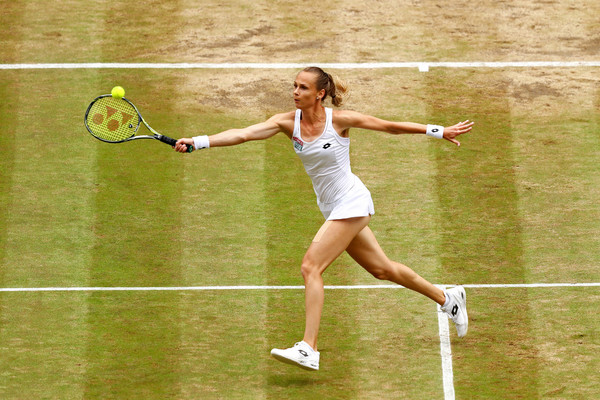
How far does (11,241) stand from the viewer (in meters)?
11.8

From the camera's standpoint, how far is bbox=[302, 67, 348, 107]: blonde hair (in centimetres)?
946

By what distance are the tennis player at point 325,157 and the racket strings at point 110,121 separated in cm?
123

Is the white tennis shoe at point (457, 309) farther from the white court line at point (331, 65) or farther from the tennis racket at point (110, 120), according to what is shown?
the white court line at point (331, 65)

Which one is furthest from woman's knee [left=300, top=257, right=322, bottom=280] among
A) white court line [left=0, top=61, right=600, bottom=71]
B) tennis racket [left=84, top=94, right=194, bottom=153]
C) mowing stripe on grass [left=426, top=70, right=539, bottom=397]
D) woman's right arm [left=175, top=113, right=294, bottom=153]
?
white court line [left=0, top=61, right=600, bottom=71]

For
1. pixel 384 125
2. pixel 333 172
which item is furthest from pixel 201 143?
pixel 384 125

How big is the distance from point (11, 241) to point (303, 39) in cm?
533

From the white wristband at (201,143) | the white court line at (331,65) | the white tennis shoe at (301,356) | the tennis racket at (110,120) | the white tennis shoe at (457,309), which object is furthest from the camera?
the white court line at (331,65)

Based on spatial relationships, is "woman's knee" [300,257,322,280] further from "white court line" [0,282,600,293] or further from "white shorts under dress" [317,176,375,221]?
"white court line" [0,282,600,293]

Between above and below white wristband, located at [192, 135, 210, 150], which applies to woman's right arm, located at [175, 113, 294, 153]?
above

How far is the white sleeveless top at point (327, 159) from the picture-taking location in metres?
9.38

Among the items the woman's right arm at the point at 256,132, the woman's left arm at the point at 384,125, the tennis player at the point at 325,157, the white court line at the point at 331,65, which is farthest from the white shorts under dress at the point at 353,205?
the white court line at the point at 331,65

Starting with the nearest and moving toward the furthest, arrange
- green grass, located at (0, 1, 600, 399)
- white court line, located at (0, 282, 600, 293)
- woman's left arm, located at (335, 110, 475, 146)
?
woman's left arm, located at (335, 110, 475, 146)
green grass, located at (0, 1, 600, 399)
white court line, located at (0, 282, 600, 293)

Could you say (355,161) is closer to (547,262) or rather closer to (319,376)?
(547,262)

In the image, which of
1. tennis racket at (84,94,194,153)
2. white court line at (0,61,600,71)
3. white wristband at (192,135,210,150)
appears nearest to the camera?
white wristband at (192,135,210,150)
